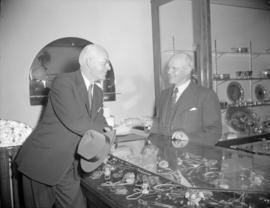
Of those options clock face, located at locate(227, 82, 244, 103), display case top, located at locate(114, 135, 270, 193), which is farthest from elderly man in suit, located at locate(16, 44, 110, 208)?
clock face, located at locate(227, 82, 244, 103)

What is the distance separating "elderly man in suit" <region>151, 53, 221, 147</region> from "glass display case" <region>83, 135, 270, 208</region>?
0.38 meters

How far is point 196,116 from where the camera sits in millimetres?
2590

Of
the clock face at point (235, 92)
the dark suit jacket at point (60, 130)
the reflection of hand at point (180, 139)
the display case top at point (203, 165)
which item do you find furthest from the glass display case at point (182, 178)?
the clock face at point (235, 92)

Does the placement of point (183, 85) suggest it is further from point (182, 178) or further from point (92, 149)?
point (182, 178)

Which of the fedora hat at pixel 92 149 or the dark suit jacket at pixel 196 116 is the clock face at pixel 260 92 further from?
the fedora hat at pixel 92 149

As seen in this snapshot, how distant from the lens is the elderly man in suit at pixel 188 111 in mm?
2469

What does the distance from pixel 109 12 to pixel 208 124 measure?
258cm

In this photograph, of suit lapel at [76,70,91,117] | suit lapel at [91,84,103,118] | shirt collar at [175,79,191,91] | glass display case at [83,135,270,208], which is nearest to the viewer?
glass display case at [83,135,270,208]

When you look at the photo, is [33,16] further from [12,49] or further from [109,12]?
[109,12]

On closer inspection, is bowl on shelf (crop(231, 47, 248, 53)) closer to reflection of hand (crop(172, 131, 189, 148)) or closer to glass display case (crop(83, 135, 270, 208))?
reflection of hand (crop(172, 131, 189, 148))

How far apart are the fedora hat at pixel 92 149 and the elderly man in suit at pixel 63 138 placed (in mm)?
63

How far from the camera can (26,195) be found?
2139 mm

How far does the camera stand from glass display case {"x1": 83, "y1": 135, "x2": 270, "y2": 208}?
4.18 feet

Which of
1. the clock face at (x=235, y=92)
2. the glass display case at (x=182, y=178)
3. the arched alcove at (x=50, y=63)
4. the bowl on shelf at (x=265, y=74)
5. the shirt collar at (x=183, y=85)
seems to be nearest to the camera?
the glass display case at (x=182, y=178)
